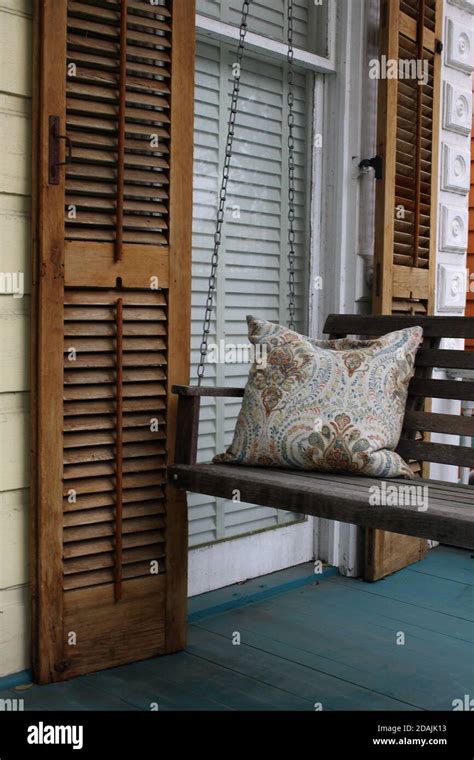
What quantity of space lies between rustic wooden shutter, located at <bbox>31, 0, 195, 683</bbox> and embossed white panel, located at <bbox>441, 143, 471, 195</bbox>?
175 cm

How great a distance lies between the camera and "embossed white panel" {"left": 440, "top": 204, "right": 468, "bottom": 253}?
3988mm

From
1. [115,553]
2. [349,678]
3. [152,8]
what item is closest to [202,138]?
[152,8]

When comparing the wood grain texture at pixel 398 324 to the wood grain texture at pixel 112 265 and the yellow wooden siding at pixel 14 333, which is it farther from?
the yellow wooden siding at pixel 14 333

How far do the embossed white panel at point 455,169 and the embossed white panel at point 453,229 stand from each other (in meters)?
0.09

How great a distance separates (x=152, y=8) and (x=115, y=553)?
4.85 ft

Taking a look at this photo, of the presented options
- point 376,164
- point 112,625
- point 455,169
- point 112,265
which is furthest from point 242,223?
point 112,625

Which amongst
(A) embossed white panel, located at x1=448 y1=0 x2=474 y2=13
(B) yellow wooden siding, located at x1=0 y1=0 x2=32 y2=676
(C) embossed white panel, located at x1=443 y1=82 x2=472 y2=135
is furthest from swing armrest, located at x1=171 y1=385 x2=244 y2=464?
(A) embossed white panel, located at x1=448 y1=0 x2=474 y2=13

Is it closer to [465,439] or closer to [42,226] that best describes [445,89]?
[465,439]

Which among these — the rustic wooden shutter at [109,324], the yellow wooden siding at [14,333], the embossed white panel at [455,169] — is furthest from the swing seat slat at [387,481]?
the embossed white panel at [455,169]

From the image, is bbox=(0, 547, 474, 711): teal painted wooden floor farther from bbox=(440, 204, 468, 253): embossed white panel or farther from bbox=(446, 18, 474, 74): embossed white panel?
bbox=(446, 18, 474, 74): embossed white panel

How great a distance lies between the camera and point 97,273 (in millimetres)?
2414

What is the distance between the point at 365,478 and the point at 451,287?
1829 mm
